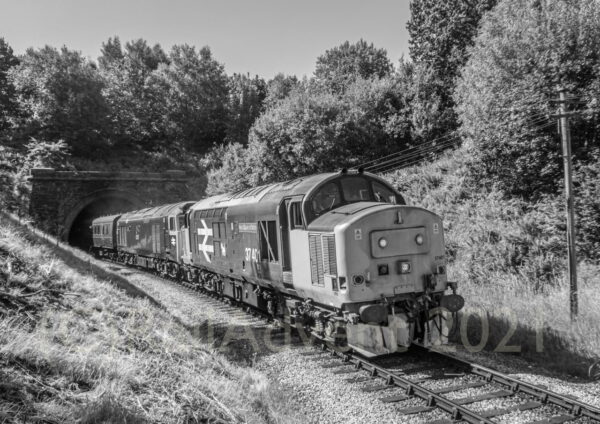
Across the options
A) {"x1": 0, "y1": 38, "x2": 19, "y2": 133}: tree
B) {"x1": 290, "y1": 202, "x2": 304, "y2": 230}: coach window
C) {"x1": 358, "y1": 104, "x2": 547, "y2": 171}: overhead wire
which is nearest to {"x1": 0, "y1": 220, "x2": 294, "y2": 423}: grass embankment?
{"x1": 290, "y1": 202, "x2": 304, "y2": 230}: coach window

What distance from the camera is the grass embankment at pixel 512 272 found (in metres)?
9.31

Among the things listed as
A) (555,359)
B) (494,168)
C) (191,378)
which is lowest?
(555,359)

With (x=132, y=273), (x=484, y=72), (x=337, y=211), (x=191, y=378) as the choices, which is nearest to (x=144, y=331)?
(x=191, y=378)

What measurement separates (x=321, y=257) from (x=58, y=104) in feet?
143

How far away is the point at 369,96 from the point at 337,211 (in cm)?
2190

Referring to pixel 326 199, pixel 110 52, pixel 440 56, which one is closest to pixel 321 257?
pixel 326 199

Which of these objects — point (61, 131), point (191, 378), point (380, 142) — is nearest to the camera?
point (191, 378)

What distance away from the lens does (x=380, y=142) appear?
2881 centimetres

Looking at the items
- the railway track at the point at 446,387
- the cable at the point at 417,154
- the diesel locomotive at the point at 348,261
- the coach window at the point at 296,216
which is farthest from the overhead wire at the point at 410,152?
the railway track at the point at 446,387

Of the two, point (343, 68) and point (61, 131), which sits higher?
point (343, 68)

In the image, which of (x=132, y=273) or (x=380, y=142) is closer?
(x=132, y=273)

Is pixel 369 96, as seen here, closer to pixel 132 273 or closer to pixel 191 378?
pixel 132 273

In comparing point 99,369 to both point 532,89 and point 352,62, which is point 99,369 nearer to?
point 532,89

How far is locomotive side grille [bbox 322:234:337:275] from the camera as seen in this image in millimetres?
8469
